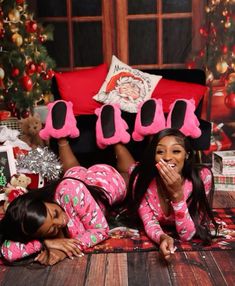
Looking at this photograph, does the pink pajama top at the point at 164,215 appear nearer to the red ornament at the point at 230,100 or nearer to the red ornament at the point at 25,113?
the red ornament at the point at 230,100

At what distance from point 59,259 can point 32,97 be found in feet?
7.24

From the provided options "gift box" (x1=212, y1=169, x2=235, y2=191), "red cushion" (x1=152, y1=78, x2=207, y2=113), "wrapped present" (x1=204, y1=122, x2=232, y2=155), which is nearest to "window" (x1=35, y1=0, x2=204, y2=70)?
"wrapped present" (x1=204, y1=122, x2=232, y2=155)

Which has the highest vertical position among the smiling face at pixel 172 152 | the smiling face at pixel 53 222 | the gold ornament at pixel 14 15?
the gold ornament at pixel 14 15

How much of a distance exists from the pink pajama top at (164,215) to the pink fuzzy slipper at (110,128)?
23.5 inches

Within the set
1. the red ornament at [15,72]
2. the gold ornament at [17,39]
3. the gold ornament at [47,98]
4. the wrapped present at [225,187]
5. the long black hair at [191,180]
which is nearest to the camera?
the long black hair at [191,180]

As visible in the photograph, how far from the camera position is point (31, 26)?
3.84 metres

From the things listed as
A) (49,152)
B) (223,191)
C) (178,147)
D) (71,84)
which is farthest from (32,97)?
(178,147)

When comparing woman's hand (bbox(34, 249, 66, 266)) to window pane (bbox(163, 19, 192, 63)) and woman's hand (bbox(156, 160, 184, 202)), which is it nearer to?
woman's hand (bbox(156, 160, 184, 202))

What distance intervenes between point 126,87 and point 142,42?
0.98 metres

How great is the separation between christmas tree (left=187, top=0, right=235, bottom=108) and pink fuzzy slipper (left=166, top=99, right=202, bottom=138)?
1.17 m

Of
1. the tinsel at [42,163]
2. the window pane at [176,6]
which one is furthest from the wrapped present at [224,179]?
the window pane at [176,6]

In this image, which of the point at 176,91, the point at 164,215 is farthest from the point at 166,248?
the point at 176,91

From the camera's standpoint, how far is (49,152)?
2.98m

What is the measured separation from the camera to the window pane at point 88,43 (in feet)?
13.6
